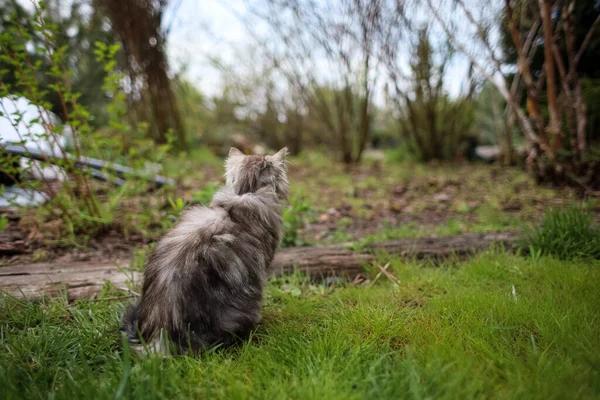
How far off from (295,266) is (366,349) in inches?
51.7

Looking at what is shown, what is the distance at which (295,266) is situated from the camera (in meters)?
3.13

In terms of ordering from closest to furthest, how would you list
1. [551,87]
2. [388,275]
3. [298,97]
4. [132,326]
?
[132,326], [388,275], [551,87], [298,97]

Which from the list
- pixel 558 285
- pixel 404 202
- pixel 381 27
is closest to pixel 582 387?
pixel 558 285

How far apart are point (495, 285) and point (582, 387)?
126 cm

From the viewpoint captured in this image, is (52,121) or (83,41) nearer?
(52,121)

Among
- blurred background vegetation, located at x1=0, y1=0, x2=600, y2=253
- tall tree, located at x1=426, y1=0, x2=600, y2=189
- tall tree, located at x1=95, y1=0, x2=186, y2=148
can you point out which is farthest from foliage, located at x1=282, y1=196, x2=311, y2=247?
tall tree, located at x1=95, y1=0, x2=186, y2=148

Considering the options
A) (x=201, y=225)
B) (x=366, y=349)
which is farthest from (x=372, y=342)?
(x=201, y=225)

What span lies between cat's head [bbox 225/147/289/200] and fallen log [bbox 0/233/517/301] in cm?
80

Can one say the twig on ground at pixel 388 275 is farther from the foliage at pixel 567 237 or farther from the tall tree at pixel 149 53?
the tall tree at pixel 149 53

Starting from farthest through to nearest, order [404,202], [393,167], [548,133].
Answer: [393,167]
[404,202]
[548,133]

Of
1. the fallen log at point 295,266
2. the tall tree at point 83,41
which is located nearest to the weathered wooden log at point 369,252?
the fallen log at point 295,266

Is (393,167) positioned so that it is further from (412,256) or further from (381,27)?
(412,256)

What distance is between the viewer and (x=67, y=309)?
244cm

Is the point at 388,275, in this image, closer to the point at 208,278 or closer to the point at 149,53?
the point at 208,278
